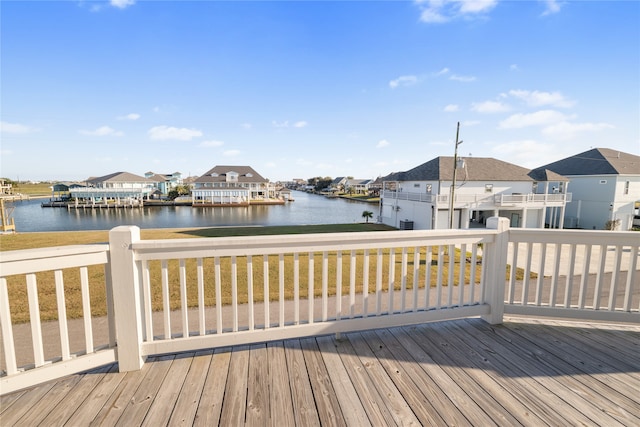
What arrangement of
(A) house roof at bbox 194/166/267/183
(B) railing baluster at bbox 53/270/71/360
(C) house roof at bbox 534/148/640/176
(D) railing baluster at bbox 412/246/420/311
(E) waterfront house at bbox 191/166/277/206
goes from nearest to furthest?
1. (B) railing baluster at bbox 53/270/71/360
2. (D) railing baluster at bbox 412/246/420/311
3. (C) house roof at bbox 534/148/640/176
4. (E) waterfront house at bbox 191/166/277/206
5. (A) house roof at bbox 194/166/267/183

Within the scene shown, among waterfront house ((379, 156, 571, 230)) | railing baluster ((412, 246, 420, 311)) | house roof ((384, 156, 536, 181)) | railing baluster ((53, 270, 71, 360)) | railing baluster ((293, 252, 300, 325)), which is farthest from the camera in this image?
house roof ((384, 156, 536, 181))

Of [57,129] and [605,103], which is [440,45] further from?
[57,129]

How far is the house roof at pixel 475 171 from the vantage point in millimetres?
19373

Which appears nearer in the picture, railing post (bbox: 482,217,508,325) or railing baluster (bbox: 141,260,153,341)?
railing baluster (bbox: 141,260,153,341)

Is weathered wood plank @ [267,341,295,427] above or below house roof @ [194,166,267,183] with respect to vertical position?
below

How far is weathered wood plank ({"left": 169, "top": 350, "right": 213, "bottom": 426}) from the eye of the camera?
1373mm

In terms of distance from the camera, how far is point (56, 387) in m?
1.61

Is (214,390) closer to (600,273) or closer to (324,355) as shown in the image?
(324,355)

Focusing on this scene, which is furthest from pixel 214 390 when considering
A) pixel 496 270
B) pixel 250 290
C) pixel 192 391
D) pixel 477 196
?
pixel 477 196

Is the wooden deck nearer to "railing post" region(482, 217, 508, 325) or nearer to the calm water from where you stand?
"railing post" region(482, 217, 508, 325)

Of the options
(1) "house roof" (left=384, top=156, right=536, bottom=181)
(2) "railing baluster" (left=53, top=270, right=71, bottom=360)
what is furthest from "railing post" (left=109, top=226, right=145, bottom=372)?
(1) "house roof" (left=384, top=156, right=536, bottom=181)

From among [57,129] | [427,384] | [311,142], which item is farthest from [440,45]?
[57,129]

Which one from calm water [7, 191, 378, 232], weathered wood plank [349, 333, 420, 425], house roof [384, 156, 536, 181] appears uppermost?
house roof [384, 156, 536, 181]

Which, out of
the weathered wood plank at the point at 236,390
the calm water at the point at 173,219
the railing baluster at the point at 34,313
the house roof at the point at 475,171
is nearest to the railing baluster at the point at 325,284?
the weathered wood plank at the point at 236,390
